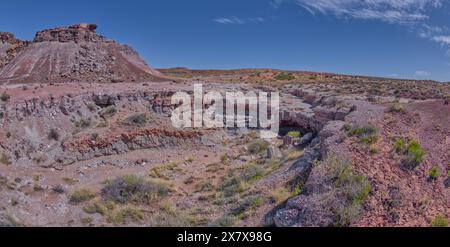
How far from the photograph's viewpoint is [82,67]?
2845 cm

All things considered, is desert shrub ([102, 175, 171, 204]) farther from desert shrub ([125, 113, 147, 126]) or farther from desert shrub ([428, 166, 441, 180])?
desert shrub ([428, 166, 441, 180])

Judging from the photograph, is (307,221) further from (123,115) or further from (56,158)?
(123,115)

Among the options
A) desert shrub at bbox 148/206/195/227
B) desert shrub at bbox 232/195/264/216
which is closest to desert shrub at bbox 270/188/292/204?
desert shrub at bbox 232/195/264/216

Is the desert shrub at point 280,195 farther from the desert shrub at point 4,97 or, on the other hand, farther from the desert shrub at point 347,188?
the desert shrub at point 4,97

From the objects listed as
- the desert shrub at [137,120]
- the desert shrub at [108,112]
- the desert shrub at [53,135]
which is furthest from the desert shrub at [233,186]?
the desert shrub at [108,112]

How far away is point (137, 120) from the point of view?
20453 millimetres

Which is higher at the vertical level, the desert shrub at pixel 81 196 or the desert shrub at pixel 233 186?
the desert shrub at pixel 233 186

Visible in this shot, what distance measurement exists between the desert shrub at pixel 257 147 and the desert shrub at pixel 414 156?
9.31m

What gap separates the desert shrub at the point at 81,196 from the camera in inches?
495

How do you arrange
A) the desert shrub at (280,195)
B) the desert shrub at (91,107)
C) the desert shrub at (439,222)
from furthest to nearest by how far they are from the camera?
the desert shrub at (91,107), the desert shrub at (280,195), the desert shrub at (439,222)

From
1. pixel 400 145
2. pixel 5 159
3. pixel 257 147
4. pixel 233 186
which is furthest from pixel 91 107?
pixel 400 145

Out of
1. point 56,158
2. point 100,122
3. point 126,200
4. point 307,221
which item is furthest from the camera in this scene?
point 100,122
